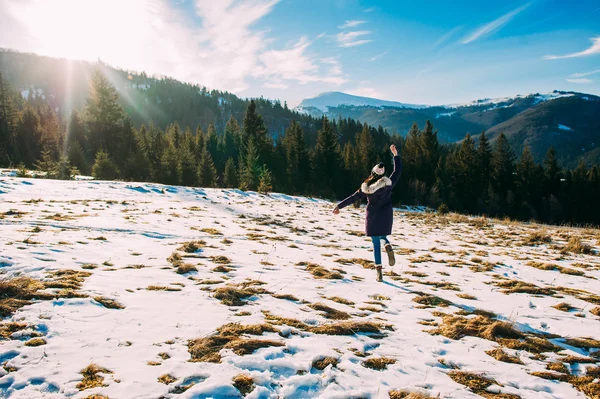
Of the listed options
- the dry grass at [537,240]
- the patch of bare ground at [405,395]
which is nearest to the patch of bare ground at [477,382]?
the patch of bare ground at [405,395]

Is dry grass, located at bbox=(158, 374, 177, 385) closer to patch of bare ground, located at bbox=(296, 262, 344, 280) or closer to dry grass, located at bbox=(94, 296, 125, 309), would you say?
dry grass, located at bbox=(94, 296, 125, 309)

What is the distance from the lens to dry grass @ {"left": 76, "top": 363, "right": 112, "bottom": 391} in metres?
2.77

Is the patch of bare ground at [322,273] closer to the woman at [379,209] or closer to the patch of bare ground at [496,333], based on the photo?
the woman at [379,209]

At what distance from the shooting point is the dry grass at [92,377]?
Answer: 2.77 metres

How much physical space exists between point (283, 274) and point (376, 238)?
2.32 meters

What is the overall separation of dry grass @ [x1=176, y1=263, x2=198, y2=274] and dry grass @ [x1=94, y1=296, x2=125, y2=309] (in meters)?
1.69

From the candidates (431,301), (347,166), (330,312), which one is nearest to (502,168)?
(347,166)

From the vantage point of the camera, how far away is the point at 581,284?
7.27 metres

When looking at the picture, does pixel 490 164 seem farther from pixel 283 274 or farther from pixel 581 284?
pixel 283 274

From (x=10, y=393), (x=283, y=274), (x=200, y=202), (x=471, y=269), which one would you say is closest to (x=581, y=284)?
(x=471, y=269)

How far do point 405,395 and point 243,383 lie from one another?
5.20ft

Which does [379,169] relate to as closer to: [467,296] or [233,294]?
[467,296]

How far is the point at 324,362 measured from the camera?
11.2 feet

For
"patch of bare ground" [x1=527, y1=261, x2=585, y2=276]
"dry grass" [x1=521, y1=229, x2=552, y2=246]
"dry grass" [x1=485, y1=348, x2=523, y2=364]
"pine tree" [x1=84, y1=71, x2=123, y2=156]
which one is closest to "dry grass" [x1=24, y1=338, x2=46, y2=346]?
"dry grass" [x1=485, y1=348, x2=523, y2=364]
